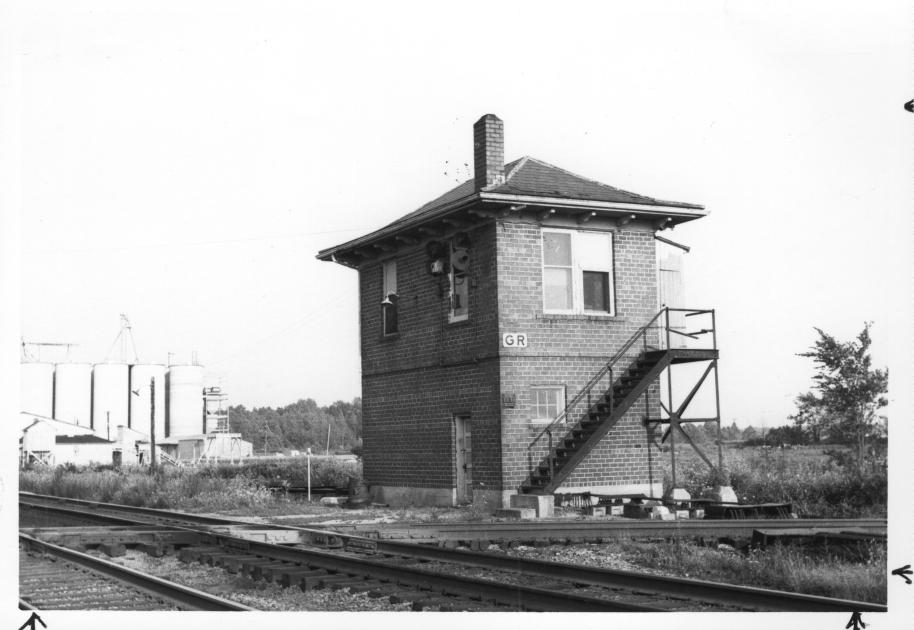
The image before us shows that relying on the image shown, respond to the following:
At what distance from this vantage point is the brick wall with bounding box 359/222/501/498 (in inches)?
784

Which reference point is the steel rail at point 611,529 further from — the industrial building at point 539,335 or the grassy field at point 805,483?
the industrial building at point 539,335

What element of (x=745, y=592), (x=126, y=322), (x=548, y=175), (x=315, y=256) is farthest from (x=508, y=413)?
(x=126, y=322)

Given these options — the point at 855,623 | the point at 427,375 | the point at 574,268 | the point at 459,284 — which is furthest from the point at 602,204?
the point at 855,623

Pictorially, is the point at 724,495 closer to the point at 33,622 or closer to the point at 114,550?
the point at 114,550

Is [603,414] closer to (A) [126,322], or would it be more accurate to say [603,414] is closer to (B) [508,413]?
(B) [508,413]

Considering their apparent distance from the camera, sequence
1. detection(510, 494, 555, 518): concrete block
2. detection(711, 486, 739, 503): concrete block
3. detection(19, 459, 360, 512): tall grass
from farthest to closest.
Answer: detection(19, 459, 360, 512): tall grass
detection(711, 486, 739, 503): concrete block
detection(510, 494, 555, 518): concrete block

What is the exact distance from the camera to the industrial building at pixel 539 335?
19594mm

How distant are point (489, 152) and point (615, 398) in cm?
541

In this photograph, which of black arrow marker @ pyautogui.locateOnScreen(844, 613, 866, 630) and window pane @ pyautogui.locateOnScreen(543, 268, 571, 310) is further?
window pane @ pyautogui.locateOnScreen(543, 268, 571, 310)

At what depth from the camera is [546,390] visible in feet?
65.8

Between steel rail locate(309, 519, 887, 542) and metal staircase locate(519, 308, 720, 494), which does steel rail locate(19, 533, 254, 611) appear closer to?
steel rail locate(309, 519, 887, 542)

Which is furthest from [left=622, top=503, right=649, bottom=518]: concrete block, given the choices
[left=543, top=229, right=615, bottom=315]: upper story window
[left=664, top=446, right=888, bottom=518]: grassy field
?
[left=543, top=229, right=615, bottom=315]: upper story window

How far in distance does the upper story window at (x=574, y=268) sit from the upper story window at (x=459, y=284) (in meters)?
1.59

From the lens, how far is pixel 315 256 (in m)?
24.8
